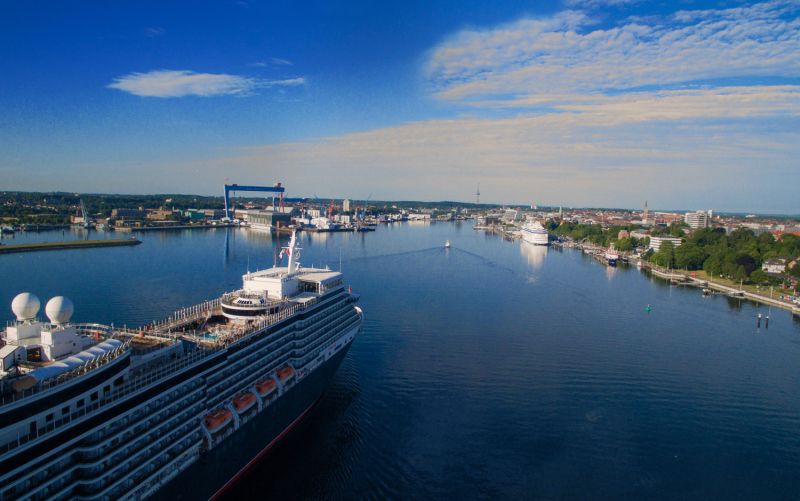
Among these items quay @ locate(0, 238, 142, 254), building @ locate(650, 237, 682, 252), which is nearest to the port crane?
quay @ locate(0, 238, 142, 254)

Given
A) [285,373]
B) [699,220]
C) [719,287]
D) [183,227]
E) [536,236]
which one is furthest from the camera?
[699,220]

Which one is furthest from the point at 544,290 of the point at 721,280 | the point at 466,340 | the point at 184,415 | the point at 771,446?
the point at 184,415

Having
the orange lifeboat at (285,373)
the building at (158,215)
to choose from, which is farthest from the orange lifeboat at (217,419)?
the building at (158,215)

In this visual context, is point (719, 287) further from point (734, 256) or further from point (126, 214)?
point (126, 214)

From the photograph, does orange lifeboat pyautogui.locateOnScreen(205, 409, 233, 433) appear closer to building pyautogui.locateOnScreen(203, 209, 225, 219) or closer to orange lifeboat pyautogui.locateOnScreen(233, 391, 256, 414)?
orange lifeboat pyautogui.locateOnScreen(233, 391, 256, 414)

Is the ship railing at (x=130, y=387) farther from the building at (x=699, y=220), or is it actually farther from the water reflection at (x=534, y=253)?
the building at (x=699, y=220)

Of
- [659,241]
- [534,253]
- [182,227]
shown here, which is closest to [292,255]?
[534,253]
